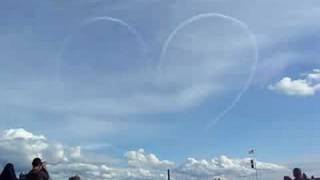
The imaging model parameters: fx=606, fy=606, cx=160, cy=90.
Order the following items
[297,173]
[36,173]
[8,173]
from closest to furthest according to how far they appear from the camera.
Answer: [36,173]
[8,173]
[297,173]

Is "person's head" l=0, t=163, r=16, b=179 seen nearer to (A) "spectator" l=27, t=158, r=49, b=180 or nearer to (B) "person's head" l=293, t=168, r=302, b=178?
(A) "spectator" l=27, t=158, r=49, b=180

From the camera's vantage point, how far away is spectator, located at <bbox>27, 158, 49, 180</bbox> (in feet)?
66.0

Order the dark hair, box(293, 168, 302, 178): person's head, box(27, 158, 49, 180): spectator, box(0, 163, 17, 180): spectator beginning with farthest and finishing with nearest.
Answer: box(293, 168, 302, 178): person's head → box(0, 163, 17, 180): spectator → the dark hair → box(27, 158, 49, 180): spectator

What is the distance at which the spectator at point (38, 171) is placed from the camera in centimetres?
2011

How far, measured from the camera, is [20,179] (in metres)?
23.4

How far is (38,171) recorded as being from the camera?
66.7ft

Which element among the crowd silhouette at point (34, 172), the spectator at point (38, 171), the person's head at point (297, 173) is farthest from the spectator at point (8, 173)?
the person's head at point (297, 173)

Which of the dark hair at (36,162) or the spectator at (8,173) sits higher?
the dark hair at (36,162)

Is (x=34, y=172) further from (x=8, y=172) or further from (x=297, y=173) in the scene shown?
(x=297, y=173)

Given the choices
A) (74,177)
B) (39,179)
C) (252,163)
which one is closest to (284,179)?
(74,177)

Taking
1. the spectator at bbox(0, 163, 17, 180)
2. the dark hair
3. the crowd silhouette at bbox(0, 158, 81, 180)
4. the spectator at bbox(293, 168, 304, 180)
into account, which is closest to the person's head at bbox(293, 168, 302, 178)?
the spectator at bbox(293, 168, 304, 180)

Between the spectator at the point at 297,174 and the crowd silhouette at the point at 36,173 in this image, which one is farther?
the spectator at the point at 297,174

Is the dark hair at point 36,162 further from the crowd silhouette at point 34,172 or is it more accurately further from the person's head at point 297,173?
the person's head at point 297,173

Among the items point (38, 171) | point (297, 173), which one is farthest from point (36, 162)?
point (297, 173)
